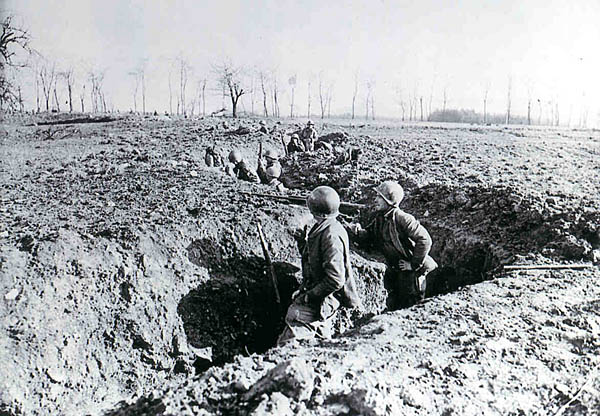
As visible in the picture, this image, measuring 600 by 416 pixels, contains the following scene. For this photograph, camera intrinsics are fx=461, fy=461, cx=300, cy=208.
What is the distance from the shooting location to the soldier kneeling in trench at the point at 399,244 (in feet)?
14.9

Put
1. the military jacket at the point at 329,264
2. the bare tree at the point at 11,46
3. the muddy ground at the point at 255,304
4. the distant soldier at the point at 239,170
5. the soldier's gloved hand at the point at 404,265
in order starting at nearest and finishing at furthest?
the muddy ground at the point at 255,304 → the military jacket at the point at 329,264 → the bare tree at the point at 11,46 → the soldier's gloved hand at the point at 404,265 → the distant soldier at the point at 239,170

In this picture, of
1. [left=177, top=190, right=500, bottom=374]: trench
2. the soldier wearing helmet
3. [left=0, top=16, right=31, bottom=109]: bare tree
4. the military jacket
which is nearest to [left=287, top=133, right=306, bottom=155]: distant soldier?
the soldier wearing helmet

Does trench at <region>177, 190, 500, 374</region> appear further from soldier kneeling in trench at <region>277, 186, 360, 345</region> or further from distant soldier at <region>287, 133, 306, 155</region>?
distant soldier at <region>287, 133, 306, 155</region>

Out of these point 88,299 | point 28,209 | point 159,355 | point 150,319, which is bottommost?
point 159,355

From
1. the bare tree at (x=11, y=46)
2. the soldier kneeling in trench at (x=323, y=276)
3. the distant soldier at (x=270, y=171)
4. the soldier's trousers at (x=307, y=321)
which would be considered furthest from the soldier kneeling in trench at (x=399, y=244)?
the distant soldier at (x=270, y=171)

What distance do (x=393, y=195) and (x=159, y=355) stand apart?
2691 millimetres

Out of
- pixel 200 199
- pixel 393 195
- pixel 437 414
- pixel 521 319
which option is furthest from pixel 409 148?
pixel 437 414

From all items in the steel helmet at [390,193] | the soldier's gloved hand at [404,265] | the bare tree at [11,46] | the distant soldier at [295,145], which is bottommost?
the soldier's gloved hand at [404,265]

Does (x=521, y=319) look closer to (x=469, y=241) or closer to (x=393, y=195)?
(x=393, y=195)

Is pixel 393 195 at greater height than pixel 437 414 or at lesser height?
greater

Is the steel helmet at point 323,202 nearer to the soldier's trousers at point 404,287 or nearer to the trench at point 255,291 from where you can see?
the soldier's trousers at point 404,287

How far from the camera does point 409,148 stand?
1265 centimetres

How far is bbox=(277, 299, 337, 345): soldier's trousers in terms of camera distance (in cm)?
380

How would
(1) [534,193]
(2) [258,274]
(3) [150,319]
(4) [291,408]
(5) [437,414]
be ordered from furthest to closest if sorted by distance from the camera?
1. (1) [534,193]
2. (2) [258,274]
3. (3) [150,319]
4. (5) [437,414]
5. (4) [291,408]
